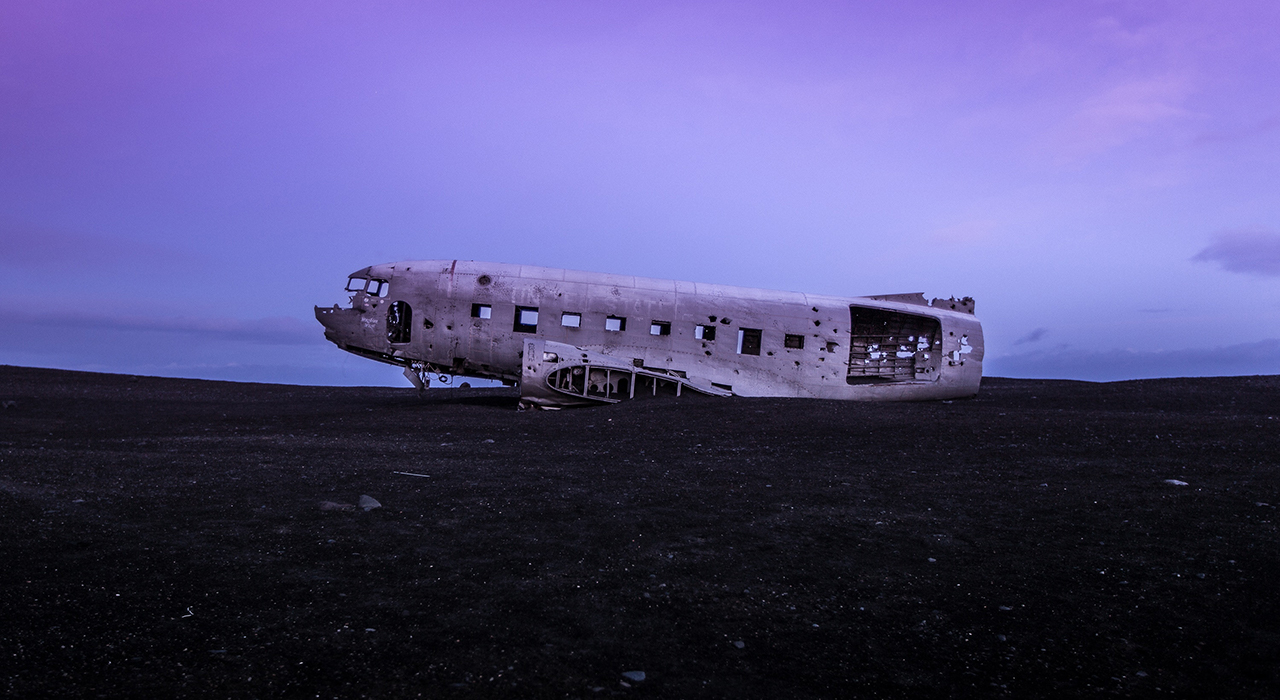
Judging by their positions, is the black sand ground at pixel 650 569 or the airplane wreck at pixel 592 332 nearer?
the black sand ground at pixel 650 569

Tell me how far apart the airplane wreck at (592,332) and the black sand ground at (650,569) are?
685 cm

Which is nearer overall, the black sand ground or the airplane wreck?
the black sand ground

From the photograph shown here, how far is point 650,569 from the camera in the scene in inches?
201

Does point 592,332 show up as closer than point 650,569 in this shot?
No

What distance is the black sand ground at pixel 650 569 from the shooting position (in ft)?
12.1

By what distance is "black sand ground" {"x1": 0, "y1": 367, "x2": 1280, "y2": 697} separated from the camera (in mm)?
3678

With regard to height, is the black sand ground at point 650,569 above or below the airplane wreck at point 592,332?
below

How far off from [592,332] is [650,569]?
1285 centimetres

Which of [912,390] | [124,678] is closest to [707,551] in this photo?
[124,678]

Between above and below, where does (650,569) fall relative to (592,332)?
below

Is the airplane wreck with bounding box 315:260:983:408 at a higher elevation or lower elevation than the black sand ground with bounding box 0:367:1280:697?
higher

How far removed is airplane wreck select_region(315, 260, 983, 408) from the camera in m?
17.4

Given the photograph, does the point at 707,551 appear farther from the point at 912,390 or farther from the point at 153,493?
the point at 912,390

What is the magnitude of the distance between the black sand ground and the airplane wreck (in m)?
6.85
